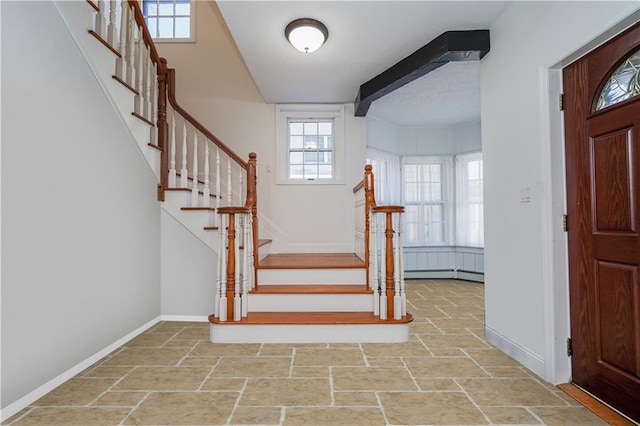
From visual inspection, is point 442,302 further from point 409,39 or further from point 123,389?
point 123,389

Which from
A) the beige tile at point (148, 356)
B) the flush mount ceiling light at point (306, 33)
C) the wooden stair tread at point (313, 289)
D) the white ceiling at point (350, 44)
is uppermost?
the white ceiling at point (350, 44)

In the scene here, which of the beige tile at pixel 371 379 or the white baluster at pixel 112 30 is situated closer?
the beige tile at pixel 371 379

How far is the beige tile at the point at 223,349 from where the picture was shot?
264 cm

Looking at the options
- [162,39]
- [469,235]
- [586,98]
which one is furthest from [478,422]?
[162,39]

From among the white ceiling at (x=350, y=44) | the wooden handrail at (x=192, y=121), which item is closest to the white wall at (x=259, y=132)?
the white ceiling at (x=350, y=44)

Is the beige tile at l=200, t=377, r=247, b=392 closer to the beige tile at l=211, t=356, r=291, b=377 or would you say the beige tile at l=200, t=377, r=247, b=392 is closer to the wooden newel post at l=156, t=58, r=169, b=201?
the beige tile at l=211, t=356, r=291, b=377

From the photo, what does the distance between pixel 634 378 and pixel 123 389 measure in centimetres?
276

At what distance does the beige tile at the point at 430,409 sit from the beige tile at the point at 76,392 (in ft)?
5.49

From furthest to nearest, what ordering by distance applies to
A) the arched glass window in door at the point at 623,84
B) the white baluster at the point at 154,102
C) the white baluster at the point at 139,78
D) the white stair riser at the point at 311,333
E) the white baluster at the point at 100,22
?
the white baluster at the point at 154,102, the white baluster at the point at 139,78, the white stair riser at the point at 311,333, the white baluster at the point at 100,22, the arched glass window in door at the point at 623,84

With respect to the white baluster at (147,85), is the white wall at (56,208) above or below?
below

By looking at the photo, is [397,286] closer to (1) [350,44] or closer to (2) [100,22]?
(1) [350,44]

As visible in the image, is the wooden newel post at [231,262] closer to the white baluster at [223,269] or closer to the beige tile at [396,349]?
the white baluster at [223,269]

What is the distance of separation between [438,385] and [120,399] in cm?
186

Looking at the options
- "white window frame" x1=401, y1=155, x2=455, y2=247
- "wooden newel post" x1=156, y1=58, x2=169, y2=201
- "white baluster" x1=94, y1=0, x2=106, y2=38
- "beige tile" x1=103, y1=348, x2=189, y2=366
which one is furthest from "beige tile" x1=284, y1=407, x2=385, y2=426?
"white window frame" x1=401, y1=155, x2=455, y2=247
